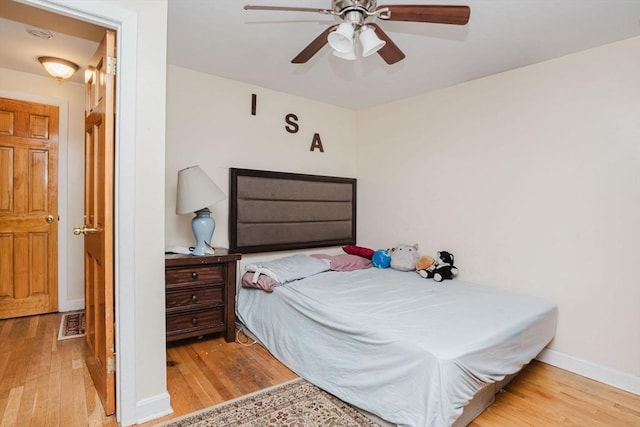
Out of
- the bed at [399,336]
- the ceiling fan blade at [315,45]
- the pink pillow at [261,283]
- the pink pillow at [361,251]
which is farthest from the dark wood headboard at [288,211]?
the ceiling fan blade at [315,45]

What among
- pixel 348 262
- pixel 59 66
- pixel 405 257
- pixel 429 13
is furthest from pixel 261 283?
pixel 59 66

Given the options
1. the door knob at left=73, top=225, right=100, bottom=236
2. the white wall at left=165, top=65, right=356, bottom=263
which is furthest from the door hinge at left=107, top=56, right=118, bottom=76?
the white wall at left=165, top=65, right=356, bottom=263

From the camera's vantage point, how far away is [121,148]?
1.71 m

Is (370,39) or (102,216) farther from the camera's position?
(102,216)

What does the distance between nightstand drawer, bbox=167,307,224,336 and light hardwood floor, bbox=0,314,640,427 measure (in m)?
0.17

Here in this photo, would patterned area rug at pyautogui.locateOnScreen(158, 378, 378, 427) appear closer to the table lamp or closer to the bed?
the bed

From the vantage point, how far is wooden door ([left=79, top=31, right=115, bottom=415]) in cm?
177

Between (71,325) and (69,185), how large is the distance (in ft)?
4.55

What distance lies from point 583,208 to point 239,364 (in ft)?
8.94

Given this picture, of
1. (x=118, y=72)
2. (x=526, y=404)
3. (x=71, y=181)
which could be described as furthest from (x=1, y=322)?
(x=526, y=404)

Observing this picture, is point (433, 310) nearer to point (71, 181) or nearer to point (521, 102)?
point (521, 102)

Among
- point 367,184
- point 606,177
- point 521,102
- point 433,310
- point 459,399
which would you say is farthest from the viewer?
point 367,184

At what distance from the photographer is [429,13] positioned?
1611 millimetres

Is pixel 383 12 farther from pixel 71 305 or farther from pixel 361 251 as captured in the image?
pixel 71 305
